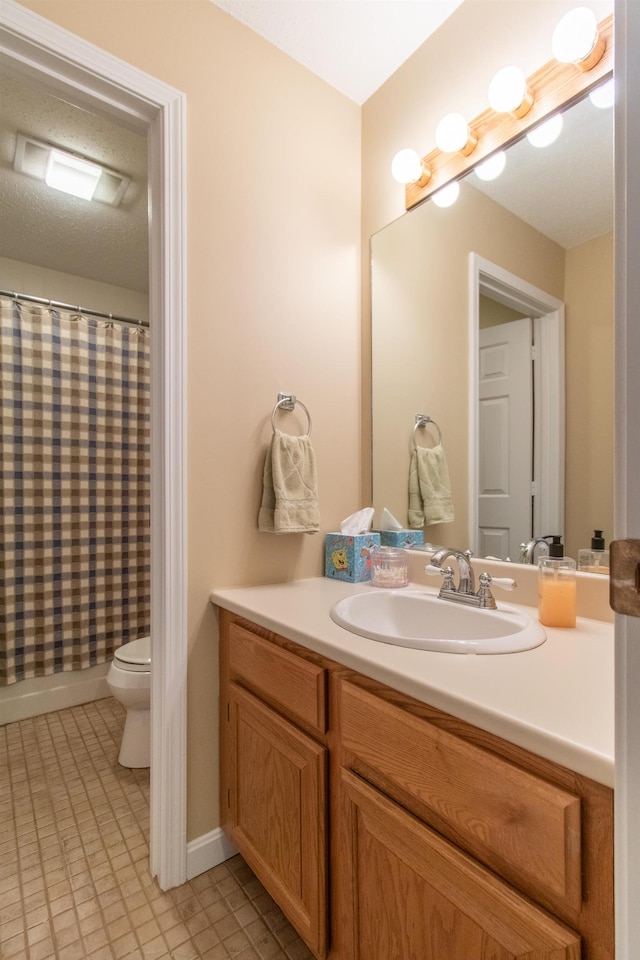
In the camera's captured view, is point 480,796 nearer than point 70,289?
Yes

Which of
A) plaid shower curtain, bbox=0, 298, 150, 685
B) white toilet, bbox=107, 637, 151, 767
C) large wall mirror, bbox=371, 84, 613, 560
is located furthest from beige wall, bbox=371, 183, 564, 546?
plaid shower curtain, bbox=0, 298, 150, 685

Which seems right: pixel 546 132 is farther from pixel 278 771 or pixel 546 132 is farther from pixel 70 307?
pixel 70 307

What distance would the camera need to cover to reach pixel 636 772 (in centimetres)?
43

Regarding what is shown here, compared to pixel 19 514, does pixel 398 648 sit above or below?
below

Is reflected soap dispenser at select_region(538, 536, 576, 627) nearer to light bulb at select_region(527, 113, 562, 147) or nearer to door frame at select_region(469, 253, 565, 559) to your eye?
door frame at select_region(469, 253, 565, 559)

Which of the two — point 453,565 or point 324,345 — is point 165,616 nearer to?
point 453,565

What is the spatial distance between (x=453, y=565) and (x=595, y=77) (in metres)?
1.25

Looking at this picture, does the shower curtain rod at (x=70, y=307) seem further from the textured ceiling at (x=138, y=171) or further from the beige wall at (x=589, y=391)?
the beige wall at (x=589, y=391)

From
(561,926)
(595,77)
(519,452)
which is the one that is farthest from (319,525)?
(595,77)

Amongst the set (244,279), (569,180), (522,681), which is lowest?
(522,681)

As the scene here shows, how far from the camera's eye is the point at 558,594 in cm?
101

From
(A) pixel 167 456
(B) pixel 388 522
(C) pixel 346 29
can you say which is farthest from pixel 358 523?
(C) pixel 346 29

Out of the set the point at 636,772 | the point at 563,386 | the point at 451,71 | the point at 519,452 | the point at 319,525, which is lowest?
the point at 636,772

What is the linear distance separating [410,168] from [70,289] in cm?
211
